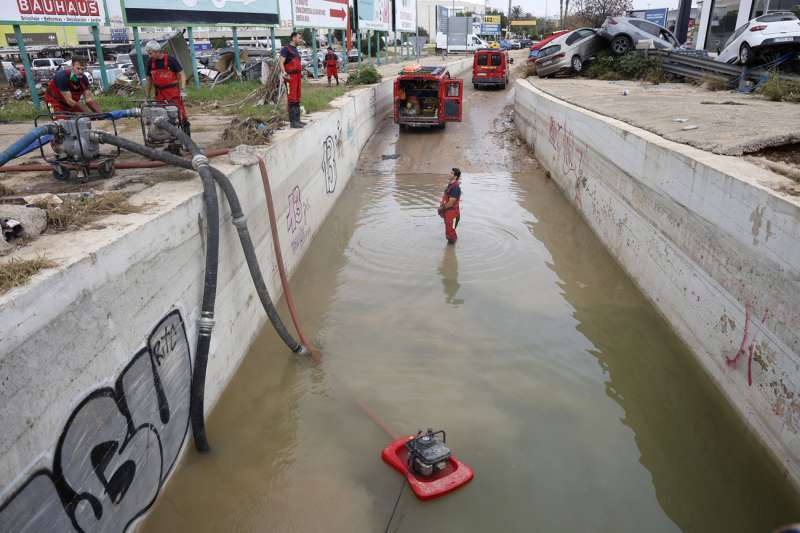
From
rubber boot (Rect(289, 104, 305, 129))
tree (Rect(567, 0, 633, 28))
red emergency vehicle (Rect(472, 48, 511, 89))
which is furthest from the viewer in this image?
tree (Rect(567, 0, 633, 28))

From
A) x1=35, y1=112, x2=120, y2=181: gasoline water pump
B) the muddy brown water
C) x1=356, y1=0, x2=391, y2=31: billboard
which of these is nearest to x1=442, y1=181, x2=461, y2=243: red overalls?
the muddy brown water

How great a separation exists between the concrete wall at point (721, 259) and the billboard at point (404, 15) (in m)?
32.2

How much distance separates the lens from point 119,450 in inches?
173

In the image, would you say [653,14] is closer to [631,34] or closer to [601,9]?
[601,9]

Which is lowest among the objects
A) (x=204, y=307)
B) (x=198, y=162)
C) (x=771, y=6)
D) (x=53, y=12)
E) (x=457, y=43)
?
(x=204, y=307)

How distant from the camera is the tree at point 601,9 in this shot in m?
43.1

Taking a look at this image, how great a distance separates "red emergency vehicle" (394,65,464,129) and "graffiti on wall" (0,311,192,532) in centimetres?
1872

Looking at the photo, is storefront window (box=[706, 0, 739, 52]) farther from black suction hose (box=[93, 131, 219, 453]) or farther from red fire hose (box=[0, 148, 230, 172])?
black suction hose (box=[93, 131, 219, 453])

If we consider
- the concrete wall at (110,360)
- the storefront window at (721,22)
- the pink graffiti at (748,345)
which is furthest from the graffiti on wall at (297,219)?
the storefront window at (721,22)

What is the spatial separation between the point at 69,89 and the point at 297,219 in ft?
14.4

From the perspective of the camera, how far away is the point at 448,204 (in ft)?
36.4

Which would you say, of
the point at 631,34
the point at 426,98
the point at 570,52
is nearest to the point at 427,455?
the point at 426,98

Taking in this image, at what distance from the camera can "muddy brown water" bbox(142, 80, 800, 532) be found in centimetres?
515

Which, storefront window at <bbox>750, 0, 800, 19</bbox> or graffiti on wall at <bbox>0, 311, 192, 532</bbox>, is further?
storefront window at <bbox>750, 0, 800, 19</bbox>
